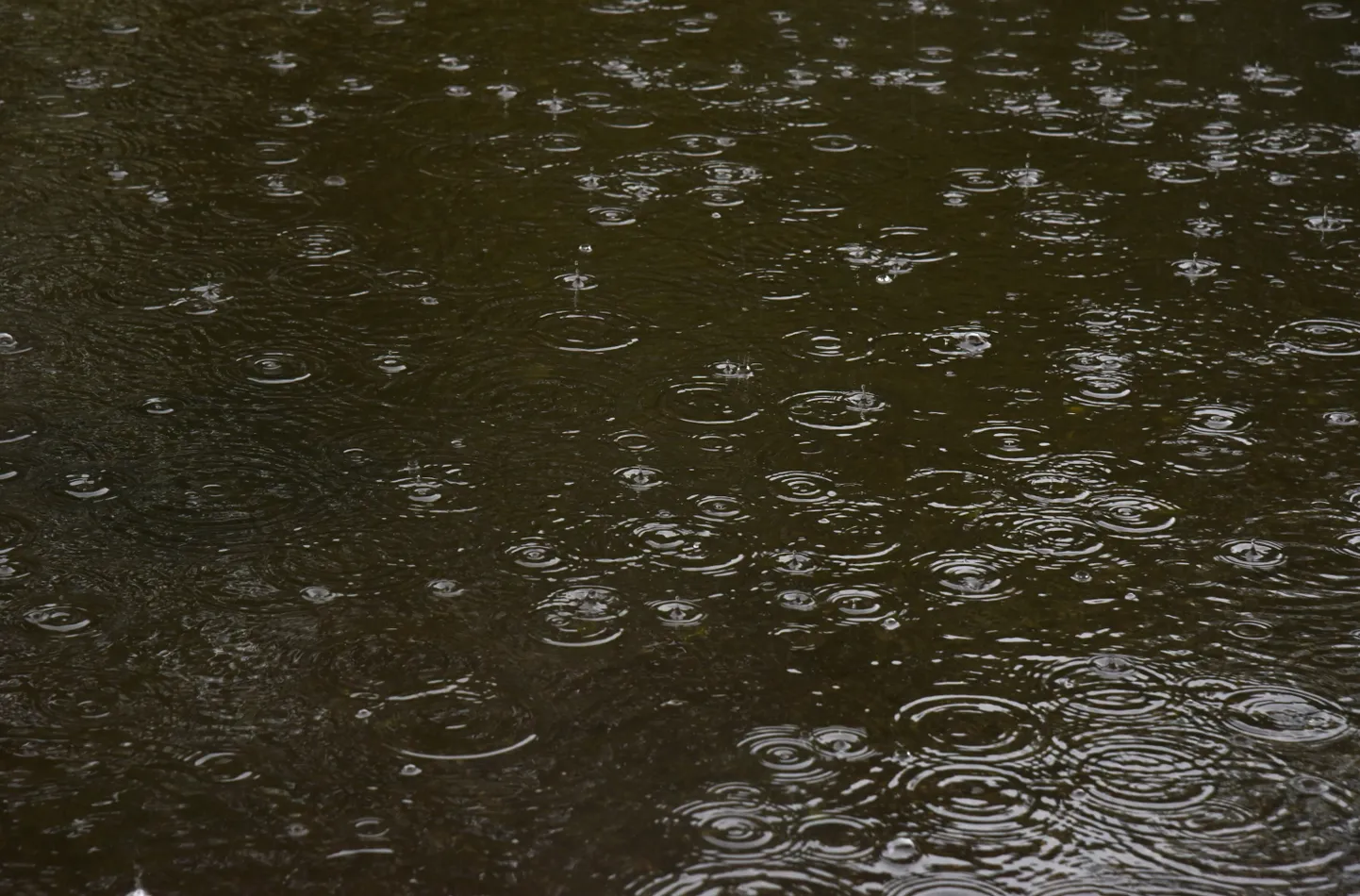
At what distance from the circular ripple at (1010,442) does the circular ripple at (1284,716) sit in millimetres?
703

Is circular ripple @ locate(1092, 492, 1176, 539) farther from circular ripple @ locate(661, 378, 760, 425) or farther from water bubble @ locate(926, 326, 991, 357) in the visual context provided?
circular ripple @ locate(661, 378, 760, 425)

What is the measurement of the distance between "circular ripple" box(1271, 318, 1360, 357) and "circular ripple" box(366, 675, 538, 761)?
1983 mm

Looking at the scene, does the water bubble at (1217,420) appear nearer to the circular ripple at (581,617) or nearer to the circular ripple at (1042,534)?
the circular ripple at (1042,534)

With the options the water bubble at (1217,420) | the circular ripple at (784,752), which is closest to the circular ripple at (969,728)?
the circular ripple at (784,752)

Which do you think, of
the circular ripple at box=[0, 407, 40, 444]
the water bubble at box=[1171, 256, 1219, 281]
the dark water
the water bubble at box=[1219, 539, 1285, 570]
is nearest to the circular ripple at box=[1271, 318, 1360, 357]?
the dark water

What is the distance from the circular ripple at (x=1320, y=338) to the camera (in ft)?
10.2

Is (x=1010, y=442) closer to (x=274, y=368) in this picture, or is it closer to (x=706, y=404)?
(x=706, y=404)

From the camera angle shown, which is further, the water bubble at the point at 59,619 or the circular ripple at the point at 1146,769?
the water bubble at the point at 59,619

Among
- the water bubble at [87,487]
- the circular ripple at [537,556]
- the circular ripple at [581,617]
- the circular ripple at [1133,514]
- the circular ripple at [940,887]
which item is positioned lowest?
the circular ripple at [940,887]

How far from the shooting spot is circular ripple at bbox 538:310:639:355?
309 centimetres

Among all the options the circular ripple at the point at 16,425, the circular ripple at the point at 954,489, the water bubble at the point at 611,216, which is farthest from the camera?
the water bubble at the point at 611,216

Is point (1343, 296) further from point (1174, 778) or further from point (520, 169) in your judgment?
point (520, 169)

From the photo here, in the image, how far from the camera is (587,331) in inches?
124

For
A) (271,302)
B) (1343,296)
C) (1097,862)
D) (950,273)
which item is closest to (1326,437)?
(1343,296)
